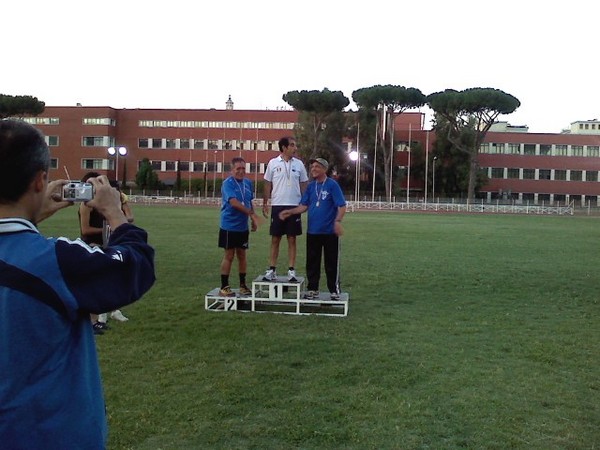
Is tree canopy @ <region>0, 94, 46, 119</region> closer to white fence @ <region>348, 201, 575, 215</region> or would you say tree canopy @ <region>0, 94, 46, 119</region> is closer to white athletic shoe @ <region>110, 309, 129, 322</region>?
white fence @ <region>348, 201, 575, 215</region>

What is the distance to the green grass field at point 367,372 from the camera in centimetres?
425

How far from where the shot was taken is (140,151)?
268 feet

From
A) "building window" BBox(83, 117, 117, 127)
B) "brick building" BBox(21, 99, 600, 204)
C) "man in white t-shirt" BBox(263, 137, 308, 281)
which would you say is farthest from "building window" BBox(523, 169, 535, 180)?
"man in white t-shirt" BBox(263, 137, 308, 281)

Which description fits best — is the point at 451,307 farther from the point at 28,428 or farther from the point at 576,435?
the point at 28,428

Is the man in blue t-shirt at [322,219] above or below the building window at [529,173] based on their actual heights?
below

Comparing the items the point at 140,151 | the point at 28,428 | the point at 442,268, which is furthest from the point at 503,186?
the point at 28,428

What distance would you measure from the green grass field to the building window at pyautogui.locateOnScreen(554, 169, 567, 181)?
74.1 metres

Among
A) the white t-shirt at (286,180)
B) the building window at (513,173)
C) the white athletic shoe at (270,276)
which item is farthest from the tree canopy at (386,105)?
the white athletic shoe at (270,276)

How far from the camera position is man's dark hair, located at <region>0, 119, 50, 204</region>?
176 centimetres

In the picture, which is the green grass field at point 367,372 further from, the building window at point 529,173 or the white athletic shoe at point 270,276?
the building window at point 529,173

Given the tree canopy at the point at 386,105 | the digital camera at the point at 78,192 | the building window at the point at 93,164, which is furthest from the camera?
the building window at the point at 93,164

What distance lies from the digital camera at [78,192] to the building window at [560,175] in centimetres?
8402

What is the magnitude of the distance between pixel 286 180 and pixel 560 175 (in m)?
78.2

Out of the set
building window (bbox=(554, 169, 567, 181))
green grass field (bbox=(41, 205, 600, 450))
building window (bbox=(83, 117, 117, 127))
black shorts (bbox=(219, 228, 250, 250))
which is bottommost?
green grass field (bbox=(41, 205, 600, 450))
